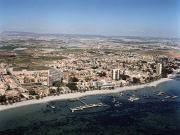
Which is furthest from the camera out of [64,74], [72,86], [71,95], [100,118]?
[64,74]

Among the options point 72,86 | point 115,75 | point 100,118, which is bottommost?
point 100,118

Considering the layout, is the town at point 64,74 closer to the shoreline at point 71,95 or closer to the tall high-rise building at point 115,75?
the tall high-rise building at point 115,75

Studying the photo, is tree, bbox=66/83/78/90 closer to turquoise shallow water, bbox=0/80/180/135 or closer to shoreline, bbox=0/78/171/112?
shoreline, bbox=0/78/171/112

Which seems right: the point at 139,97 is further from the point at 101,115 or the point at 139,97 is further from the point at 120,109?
the point at 101,115

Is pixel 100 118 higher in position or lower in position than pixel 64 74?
lower

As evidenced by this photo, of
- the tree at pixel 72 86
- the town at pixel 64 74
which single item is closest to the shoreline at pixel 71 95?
the town at pixel 64 74

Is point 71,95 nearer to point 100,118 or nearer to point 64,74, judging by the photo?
point 100,118

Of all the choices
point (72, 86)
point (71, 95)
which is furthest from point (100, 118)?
point (72, 86)

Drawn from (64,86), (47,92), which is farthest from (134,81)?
(47,92)
